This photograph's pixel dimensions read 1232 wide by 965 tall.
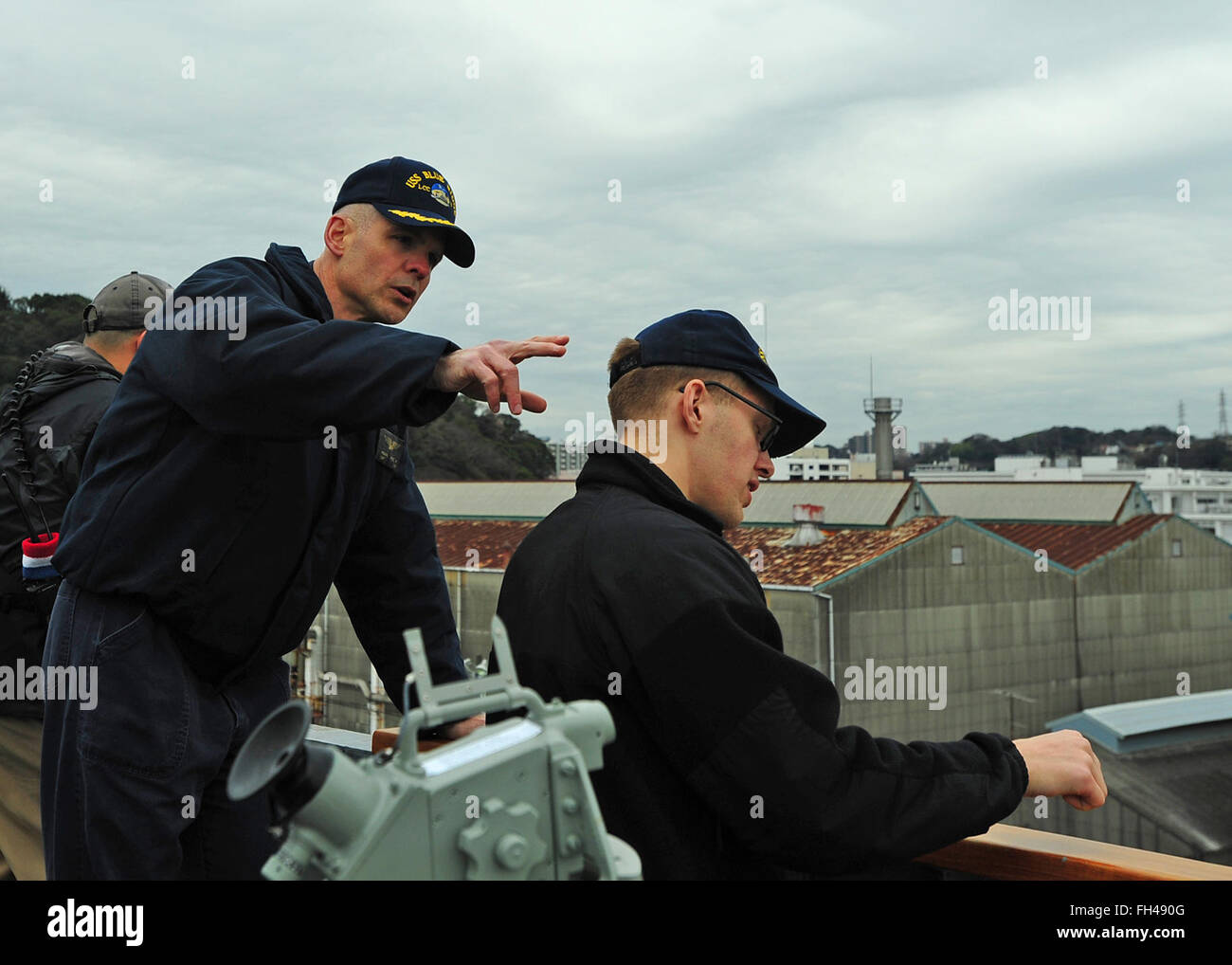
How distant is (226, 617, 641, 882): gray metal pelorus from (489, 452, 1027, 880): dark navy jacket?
1.55 ft

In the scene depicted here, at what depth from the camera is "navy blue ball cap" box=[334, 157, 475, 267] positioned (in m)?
2.90

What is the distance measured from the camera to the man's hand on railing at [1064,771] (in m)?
2.25

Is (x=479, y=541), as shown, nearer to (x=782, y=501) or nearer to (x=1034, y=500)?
(x=782, y=501)

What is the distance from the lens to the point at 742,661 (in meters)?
1.96

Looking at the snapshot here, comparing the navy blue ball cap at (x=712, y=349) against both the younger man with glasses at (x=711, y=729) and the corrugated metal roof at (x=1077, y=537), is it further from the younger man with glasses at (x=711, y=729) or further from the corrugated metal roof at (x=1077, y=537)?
the corrugated metal roof at (x=1077, y=537)

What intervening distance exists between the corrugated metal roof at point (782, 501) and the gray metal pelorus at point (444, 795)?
28.9 m

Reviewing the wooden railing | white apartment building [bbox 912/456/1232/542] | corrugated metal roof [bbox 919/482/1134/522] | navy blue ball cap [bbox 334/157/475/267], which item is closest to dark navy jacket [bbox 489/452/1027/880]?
the wooden railing

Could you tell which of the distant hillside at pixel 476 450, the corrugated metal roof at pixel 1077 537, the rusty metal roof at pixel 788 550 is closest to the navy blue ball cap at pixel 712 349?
the rusty metal roof at pixel 788 550

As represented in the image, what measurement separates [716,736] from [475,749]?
0.64 metres

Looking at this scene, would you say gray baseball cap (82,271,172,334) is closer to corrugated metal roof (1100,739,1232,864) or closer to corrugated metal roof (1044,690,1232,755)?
corrugated metal roof (1044,690,1232,755)

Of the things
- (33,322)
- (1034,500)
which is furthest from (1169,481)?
(33,322)

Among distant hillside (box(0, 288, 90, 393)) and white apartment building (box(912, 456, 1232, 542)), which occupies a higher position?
distant hillside (box(0, 288, 90, 393))

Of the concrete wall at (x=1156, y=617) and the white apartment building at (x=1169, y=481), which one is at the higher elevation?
the white apartment building at (x=1169, y=481)

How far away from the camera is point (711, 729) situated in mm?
1981
